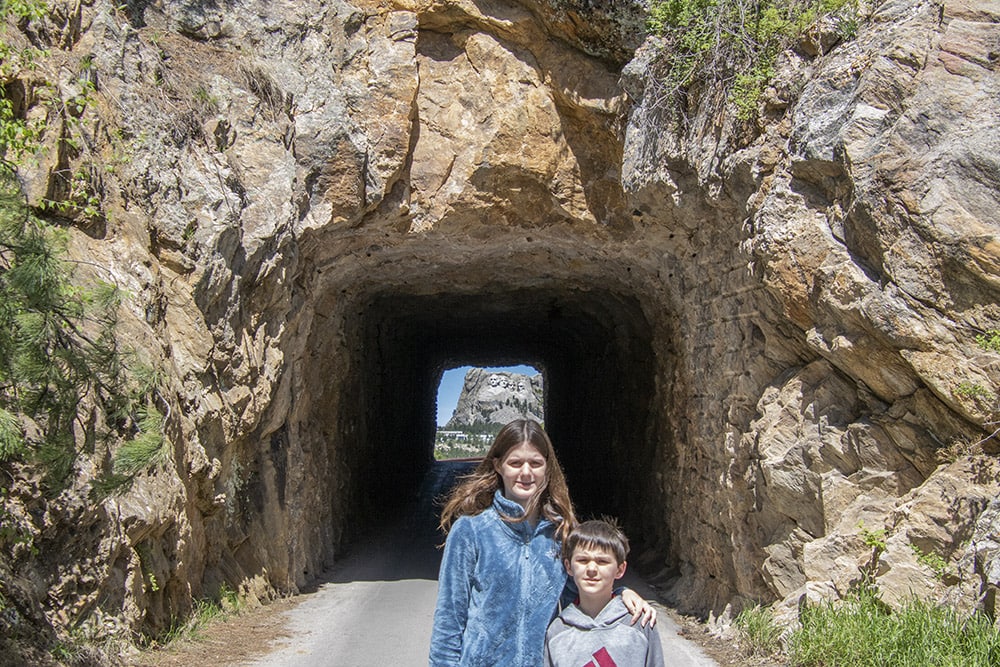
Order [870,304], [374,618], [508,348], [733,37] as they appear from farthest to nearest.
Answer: [508,348], [374,618], [733,37], [870,304]

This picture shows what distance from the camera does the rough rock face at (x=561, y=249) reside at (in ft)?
17.3

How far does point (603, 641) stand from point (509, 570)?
389 millimetres

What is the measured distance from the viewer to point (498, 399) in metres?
42.5

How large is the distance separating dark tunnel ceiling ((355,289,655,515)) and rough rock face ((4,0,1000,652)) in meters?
1.76

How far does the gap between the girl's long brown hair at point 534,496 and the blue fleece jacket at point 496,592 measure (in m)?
0.08

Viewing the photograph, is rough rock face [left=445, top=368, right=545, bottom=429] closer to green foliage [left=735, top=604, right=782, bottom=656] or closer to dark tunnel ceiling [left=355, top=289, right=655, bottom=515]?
dark tunnel ceiling [left=355, top=289, right=655, bottom=515]

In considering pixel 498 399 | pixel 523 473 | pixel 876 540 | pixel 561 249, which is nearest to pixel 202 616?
pixel 523 473

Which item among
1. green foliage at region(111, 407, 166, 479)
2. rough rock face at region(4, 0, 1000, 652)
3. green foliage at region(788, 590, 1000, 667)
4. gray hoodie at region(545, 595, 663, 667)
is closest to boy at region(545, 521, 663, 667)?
gray hoodie at region(545, 595, 663, 667)

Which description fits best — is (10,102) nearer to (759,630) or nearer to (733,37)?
(733,37)

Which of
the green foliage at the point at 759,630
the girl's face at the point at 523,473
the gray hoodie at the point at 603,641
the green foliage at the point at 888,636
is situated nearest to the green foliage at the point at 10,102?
the girl's face at the point at 523,473

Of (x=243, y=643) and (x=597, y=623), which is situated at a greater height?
(x=597, y=623)

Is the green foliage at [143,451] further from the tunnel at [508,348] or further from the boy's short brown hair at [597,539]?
the tunnel at [508,348]

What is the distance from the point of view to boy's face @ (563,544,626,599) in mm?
2760

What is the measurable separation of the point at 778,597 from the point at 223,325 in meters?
5.05
